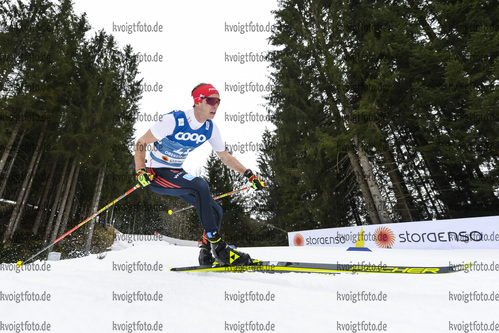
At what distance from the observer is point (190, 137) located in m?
3.39

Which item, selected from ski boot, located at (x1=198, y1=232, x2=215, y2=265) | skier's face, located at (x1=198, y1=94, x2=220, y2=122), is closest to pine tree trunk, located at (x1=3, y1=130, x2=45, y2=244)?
ski boot, located at (x1=198, y1=232, x2=215, y2=265)

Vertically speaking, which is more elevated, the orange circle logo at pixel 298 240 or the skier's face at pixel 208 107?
the skier's face at pixel 208 107

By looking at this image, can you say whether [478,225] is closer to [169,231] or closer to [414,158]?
[414,158]

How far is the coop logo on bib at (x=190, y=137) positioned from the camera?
10.9 ft

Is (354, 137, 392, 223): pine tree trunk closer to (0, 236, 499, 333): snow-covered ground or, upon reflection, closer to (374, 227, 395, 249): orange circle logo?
(374, 227, 395, 249): orange circle logo

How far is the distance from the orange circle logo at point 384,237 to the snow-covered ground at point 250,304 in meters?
5.95

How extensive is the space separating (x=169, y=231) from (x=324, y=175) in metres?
42.0

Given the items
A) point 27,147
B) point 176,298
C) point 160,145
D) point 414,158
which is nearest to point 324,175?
point 414,158

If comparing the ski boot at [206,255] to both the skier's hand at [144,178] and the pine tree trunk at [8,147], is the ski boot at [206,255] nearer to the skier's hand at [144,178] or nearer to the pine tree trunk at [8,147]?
Result: the skier's hand at [144,178]

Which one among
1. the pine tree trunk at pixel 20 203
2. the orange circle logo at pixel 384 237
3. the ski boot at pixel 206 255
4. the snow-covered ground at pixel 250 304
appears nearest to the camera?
the snow-covered ground at pixel 250 304

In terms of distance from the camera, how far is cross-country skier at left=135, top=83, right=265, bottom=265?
125 inches

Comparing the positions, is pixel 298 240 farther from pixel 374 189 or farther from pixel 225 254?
pixel 225 254

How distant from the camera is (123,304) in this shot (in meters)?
1.69

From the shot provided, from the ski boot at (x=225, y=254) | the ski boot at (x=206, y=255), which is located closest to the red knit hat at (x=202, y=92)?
the ski boot at (x=225, y=254)
